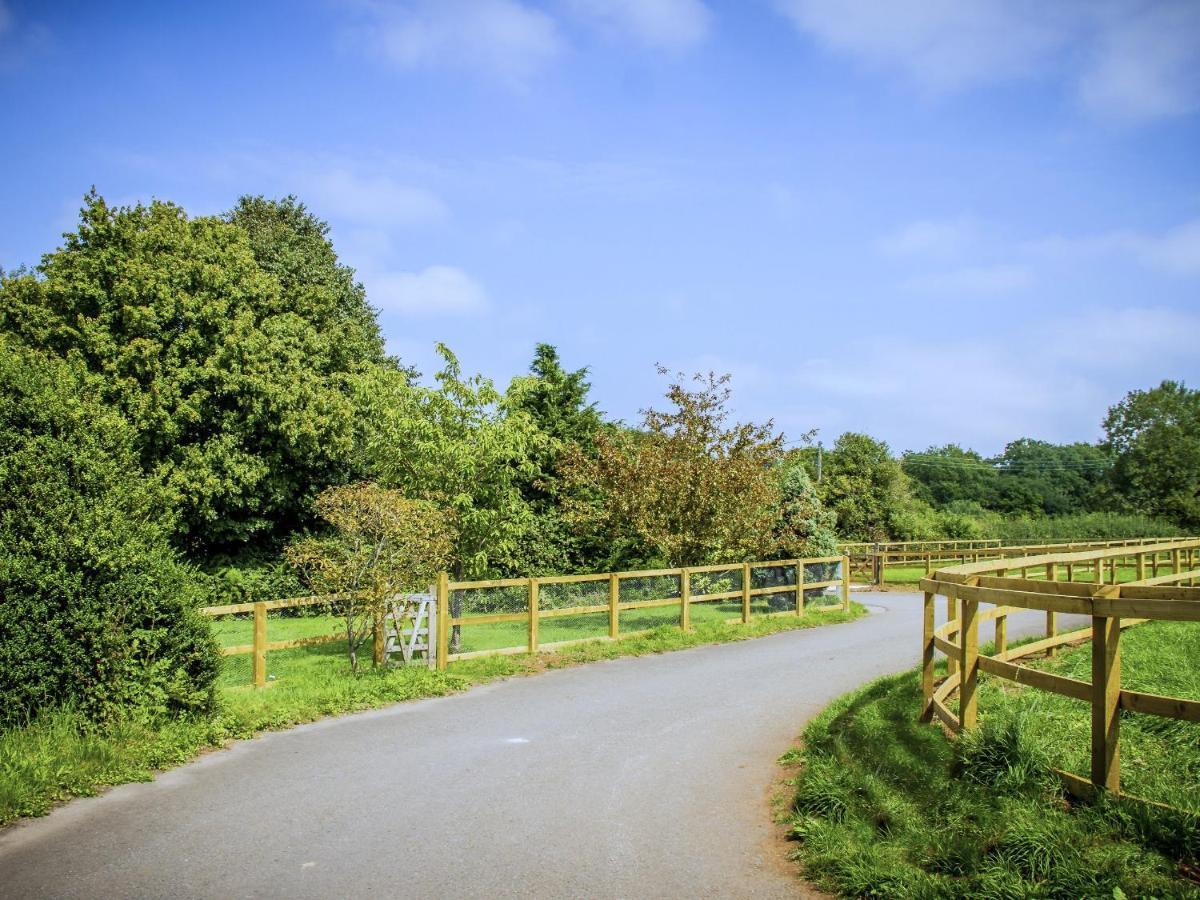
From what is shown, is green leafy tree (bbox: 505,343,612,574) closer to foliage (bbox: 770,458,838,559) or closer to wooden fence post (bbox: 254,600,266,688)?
foliage (bbox: 770,458,838,559)

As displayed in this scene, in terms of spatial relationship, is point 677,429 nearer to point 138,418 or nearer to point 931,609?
point 931,609

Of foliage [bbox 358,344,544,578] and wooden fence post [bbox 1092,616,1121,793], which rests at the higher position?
foliage [bbox 358,344,544,578]

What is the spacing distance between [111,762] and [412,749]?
2.44 m

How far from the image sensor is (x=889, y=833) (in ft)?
16.9

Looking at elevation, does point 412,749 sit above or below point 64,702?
below

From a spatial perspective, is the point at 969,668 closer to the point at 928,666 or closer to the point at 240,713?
the point at 928,666

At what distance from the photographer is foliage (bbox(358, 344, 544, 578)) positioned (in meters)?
16.1

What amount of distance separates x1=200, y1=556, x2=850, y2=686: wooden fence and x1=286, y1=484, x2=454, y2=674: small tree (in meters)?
0.27

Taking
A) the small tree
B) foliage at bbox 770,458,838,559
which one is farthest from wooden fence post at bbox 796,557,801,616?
the small tree

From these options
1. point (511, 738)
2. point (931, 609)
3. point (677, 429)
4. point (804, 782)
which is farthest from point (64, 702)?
point (677, 429)

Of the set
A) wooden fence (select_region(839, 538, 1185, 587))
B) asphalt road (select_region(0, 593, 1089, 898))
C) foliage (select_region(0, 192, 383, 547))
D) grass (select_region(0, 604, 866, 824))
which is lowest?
asphalt road (select_region(0, 593, 1089, 898))

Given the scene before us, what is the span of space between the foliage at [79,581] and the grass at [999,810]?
18.8 ft

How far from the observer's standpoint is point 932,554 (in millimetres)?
32812

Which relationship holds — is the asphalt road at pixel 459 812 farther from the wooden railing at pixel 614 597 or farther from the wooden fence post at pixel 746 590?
the wooden fence post at pixel 746 590
